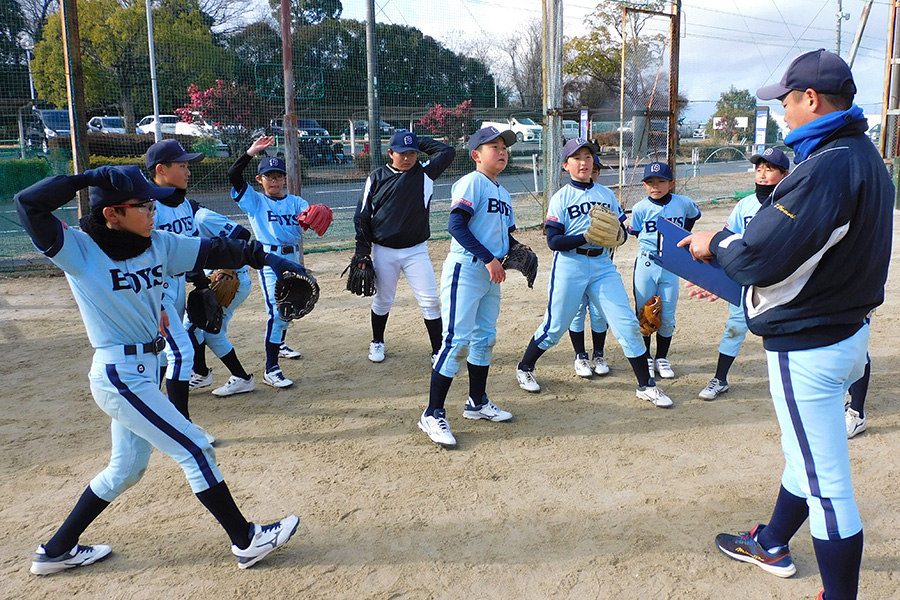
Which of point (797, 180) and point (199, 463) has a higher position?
point (797, 180)

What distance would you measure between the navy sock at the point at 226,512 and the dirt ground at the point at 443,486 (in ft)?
0.55

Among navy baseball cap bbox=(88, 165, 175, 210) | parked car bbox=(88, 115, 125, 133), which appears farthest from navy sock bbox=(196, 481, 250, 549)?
parked car bbox=(88, 115, 125, 133)

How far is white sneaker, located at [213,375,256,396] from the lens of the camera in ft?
17.4

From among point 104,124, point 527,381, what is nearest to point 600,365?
point 527,381

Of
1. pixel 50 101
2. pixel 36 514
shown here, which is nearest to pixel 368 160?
pixel 50 101

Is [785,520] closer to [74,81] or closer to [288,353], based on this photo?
[288,353]

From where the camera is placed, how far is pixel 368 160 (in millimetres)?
13109

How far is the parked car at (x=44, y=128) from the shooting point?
441 inches

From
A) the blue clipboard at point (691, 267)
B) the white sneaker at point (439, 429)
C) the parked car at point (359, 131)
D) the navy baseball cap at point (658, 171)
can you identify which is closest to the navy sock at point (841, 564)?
the blue clipboard at point (691, 267)

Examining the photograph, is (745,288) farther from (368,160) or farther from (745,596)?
(368,160)

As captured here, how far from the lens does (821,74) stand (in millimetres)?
2430

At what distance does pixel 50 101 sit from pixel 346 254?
5311 millimetres

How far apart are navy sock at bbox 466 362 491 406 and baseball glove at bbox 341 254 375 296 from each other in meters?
1.54

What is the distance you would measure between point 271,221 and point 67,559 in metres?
3.18
